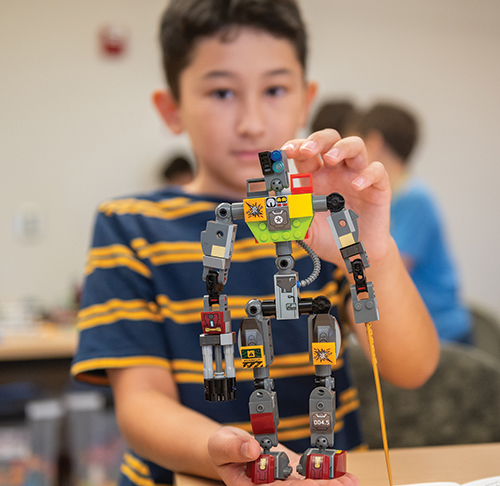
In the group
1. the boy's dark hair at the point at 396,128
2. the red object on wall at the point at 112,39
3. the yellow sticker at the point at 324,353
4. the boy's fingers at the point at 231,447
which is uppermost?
the red object on wall at the point at 112,39

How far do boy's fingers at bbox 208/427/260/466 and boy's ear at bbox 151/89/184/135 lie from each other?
56 cm

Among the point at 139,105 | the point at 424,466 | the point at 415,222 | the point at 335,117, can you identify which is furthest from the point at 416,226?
the point at 139,105

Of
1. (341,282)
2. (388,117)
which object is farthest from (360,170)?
(388,117)

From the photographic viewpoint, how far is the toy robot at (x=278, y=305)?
52 centimetres

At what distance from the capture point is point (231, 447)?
0.49 meters

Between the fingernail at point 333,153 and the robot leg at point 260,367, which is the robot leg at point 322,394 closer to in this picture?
the robot leg at point 260,367

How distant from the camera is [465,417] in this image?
1.05m

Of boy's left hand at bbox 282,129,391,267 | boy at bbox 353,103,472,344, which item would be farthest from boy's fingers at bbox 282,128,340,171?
boy at bbox 353,103,472,344

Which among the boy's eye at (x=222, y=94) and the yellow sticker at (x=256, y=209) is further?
the boy's eye at (x=222, y=94)

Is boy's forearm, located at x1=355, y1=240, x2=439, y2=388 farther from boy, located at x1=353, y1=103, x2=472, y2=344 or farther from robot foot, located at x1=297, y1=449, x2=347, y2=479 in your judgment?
boy, located at x1=353, y1=103, x2=472, y2=344

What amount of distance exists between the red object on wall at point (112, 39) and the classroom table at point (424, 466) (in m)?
2.51

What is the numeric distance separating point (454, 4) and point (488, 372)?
275 centimetres

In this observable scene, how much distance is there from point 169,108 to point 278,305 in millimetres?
526

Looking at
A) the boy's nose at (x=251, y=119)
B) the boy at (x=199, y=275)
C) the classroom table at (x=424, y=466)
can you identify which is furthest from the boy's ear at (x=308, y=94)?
the classroom table at (x=424, y=466)
